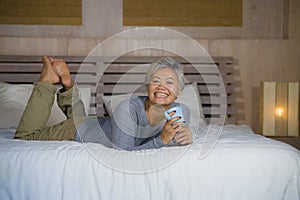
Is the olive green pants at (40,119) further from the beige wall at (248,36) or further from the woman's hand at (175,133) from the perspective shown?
the beige wall at (248,36)

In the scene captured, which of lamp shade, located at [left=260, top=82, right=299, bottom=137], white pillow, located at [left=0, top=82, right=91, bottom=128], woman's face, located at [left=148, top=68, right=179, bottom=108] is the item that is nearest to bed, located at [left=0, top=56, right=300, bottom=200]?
woman's face, located at [left=148, top=68, right=179, bottom=108]

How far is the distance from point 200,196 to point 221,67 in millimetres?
2000

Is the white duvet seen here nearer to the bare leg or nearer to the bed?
the bed

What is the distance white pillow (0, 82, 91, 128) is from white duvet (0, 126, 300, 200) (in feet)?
3.85

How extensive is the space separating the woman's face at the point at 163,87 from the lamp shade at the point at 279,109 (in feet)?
5.04

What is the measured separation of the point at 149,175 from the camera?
1419mm

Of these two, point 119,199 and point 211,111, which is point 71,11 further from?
point 119,199

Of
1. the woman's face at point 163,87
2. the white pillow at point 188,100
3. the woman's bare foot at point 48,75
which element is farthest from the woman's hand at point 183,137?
the white pillow at point 188,100

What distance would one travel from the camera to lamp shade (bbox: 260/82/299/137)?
10.2 ft

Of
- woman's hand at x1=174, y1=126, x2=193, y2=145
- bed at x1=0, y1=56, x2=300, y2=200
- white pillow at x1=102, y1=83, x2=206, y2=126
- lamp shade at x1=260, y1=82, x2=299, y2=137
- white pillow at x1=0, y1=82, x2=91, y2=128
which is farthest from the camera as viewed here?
lamp shade at x1=260, y1=82, x2=299, y2=137

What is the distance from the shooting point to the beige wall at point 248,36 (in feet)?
11.0

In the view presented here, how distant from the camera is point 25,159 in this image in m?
1.45

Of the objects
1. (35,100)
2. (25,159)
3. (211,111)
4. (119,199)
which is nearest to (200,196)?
(119,199)

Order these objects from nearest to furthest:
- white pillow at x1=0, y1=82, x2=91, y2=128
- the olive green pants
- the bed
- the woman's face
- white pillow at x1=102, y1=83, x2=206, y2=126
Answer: the bed, the woman's face, the olive green pants, white pillow at x1=0, y1=82, x2=91, y2=128, white pillow at x1=102, y1=83, x2=206, y2=126
